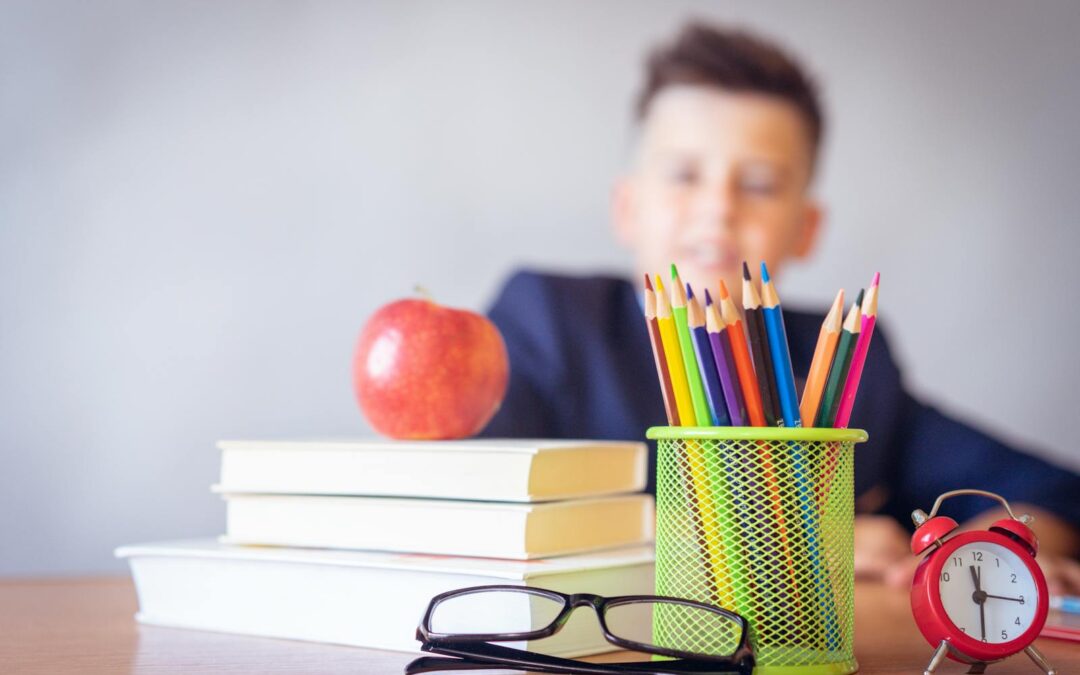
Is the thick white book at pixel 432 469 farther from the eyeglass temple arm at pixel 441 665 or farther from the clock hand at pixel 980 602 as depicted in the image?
the clock hand at pixel 980 602

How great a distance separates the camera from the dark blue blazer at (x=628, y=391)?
3.98 ft

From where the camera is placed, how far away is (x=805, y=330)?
3.95ft

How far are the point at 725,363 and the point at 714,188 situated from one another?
0.95 m

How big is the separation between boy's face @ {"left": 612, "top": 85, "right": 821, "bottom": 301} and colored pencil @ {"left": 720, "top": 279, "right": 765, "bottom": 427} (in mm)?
891

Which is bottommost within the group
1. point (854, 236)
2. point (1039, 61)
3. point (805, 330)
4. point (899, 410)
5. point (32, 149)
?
point (899, 410)

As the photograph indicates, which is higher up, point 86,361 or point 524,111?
point 524,111

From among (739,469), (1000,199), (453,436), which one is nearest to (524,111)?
(1000,199)

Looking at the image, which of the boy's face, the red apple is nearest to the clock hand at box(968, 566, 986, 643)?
the red apple

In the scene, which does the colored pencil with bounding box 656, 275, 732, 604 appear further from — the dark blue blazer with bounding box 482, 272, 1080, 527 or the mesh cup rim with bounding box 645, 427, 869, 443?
the dark blue blazer with bounding box 482, 272, 1080, 527

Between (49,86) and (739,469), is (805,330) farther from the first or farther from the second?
(49,86)

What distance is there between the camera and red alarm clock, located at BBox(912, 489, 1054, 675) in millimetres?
445

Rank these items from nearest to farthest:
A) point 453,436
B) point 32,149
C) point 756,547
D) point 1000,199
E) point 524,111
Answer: point 756,547
point 453,436
point 32,149
point 524,111
point 1000,199

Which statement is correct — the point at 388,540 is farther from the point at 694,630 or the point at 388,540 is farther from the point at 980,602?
the point at 980,602

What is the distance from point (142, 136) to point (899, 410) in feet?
3.35
